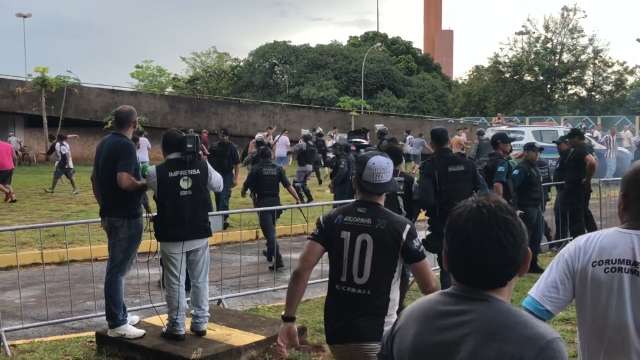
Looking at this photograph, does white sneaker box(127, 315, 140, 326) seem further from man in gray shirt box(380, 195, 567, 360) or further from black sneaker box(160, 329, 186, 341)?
man in gray shirt box(380, 195, 567, 360)

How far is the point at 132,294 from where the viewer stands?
859 cm

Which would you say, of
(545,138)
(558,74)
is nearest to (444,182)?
(545,138)

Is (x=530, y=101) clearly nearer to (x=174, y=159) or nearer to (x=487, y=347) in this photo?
(x=174, y=159)

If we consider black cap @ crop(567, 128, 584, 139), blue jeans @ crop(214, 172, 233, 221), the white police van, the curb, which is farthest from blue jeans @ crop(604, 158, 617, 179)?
the curb

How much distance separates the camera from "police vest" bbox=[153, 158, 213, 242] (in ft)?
17.8

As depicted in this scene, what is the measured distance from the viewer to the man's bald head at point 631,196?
9.07 ft

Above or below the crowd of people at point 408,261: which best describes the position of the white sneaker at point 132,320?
below

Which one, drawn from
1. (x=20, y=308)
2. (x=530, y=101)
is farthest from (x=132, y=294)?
(x=530, y=101)

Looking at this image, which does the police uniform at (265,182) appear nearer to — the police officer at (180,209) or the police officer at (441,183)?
the police officer at (441,183)

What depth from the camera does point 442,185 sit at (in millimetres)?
7023

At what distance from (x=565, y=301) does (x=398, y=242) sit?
3.29 ft

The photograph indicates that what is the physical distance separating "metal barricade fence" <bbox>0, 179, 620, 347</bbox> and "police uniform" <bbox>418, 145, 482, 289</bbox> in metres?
1.71

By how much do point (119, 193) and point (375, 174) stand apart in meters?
2.64

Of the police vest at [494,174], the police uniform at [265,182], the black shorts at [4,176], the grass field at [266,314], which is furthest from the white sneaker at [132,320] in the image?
the black shorts at [4,176]
